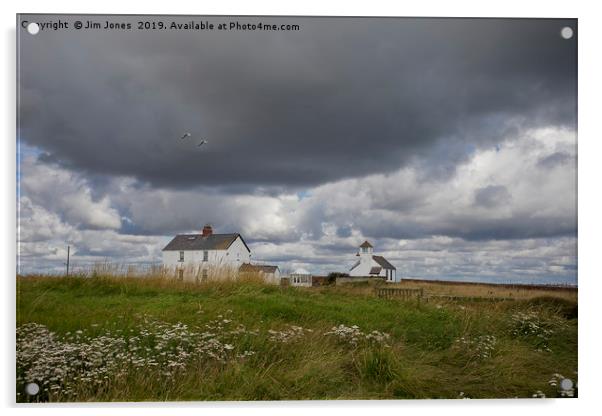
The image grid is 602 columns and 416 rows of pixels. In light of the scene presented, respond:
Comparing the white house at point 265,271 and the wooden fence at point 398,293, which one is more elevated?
the white house at point 265,271

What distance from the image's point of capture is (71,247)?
6285 mm

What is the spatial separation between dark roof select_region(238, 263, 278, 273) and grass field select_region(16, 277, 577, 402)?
190 mm

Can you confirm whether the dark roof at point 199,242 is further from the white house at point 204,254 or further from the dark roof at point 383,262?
the dark roof at point 383,262

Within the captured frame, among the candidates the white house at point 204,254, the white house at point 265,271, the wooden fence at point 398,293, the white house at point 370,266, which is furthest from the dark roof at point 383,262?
the white house at point 204,254

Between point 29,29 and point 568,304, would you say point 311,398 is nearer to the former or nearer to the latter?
point 568,304

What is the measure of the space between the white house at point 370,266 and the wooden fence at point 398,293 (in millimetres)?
223

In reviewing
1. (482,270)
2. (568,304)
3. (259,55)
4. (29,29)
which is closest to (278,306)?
(482,270)

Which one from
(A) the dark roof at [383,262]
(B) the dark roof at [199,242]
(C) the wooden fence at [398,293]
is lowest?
(C) the wooden fence at [398,293]

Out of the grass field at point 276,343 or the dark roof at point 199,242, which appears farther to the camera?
the dark roof at point 199,242

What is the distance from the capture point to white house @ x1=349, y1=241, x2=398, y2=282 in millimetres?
6526

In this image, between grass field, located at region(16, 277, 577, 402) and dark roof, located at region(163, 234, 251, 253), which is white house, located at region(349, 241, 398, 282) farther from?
dark roof, located at region(163, 234, 251, 253)

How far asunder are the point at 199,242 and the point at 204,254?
6.9 inches

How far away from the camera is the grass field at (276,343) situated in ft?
20.0

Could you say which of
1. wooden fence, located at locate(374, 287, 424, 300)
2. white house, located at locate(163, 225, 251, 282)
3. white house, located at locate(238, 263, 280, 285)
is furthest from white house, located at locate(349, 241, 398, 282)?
white house, located at locate(163, 225, 251, 282)
